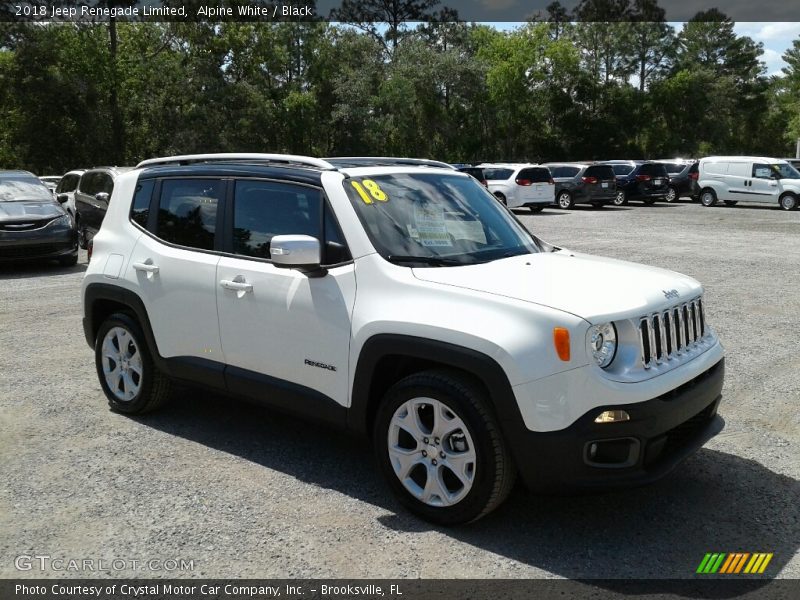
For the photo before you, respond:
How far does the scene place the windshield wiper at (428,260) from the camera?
14.1ft

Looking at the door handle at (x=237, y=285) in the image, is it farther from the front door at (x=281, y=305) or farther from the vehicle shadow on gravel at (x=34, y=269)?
the vehicle shadow on gravel at (x=34, y=269)

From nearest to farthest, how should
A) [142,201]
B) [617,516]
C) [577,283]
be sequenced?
[577,283]
[617,516]
[142,201]

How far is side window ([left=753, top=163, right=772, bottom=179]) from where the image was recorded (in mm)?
28103

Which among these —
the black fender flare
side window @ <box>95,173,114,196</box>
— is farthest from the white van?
the black fender flare

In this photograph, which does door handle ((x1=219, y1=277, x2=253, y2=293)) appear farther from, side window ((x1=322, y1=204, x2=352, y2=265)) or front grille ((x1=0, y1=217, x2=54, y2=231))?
front grille ((x1=0, y1=217, x2=54, y2=231))

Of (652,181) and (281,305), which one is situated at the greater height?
(652,181)

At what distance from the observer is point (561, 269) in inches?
172

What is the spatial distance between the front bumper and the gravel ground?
38 centimetres

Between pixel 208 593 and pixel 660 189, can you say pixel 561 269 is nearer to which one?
pixel 208 593

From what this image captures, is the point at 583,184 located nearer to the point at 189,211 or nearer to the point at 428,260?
the point at 189,211

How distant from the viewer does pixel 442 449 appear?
155 inches

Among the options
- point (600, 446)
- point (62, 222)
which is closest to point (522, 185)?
point (62, 222)

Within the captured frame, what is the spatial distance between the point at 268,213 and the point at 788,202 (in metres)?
26.8

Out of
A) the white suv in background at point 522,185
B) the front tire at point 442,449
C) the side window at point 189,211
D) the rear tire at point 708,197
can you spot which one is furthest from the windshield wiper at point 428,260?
the rear tire at point 708,197
